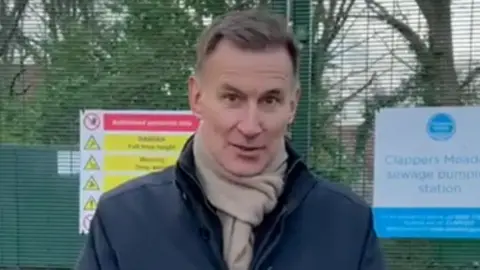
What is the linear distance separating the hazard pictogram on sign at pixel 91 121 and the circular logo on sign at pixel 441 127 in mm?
1602

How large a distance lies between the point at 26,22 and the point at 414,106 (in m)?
1.98

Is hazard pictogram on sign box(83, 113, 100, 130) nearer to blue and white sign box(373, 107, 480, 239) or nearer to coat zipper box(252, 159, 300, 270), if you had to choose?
blue and white sign box(373, 107, 480, 239)

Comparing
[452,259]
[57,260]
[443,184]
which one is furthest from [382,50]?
[57,260]

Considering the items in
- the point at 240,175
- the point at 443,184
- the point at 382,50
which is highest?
the point at 382,50

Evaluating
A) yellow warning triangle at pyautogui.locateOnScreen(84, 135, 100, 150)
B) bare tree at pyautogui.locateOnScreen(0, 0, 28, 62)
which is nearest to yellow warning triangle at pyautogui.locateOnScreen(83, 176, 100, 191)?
yellow warning triangle at pyautogui.locateOnScreen(84, 135, 100, 150)

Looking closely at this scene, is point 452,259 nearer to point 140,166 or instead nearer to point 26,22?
point 140,166

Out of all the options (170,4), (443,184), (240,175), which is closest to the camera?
(240,175)

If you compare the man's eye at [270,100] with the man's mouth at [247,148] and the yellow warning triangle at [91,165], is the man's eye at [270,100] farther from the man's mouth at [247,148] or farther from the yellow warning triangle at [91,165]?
the yellow warning triangle at [91,165]

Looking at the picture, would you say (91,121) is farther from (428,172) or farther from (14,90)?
(428,172)

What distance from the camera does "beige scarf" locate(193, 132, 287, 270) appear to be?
184cm

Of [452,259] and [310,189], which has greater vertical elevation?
[310,189]

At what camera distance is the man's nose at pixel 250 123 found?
1.75m

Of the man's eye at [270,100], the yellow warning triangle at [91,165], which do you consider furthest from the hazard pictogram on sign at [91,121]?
the man's eye at [270,100]

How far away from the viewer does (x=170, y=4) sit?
4527mm
